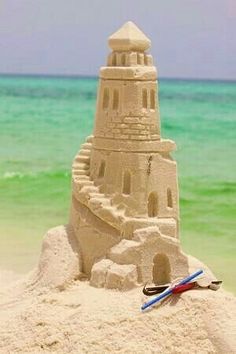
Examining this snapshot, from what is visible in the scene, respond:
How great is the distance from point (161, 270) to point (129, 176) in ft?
5.90

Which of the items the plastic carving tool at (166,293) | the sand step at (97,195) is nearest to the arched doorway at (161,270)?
the plastic carving tool at (166,293)

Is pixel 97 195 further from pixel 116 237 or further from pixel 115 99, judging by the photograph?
pixel 115 99

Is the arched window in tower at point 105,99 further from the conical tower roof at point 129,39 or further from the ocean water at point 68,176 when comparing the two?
the ocean water at point 68,176

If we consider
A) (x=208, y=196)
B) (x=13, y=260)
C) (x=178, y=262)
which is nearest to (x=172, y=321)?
(x=178, y=262)

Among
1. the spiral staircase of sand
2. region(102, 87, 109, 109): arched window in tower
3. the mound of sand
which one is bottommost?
the mound of sand

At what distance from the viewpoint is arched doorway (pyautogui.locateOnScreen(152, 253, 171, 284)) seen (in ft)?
56.7

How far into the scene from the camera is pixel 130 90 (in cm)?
1741

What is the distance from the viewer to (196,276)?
16719 mm

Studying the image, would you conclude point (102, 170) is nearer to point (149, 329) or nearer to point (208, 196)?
point (149, 329)

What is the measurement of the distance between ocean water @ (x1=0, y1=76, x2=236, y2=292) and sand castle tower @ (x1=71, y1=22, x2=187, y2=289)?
8.58m

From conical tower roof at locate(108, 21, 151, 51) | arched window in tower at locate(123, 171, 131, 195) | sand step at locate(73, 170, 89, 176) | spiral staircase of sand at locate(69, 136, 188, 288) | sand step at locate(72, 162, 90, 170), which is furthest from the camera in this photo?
sand step at locate(72, 162, 90, 170)

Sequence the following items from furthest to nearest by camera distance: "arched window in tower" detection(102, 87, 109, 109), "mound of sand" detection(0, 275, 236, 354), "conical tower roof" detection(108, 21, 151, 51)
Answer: "arched window in tower" detection(102, 87, 109, 109)
"conical tower roof" detection(108, 21, 151, 51)
"mound of sand" detection(0, 275, 236, 354)

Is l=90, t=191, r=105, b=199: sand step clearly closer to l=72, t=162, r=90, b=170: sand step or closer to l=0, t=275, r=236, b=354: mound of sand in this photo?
l=72, t=162, r=90, b=170: sand step

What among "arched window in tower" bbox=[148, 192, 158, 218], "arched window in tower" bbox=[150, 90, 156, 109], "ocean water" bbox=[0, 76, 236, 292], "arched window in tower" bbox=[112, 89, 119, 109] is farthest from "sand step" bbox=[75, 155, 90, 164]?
"ocean water" bbox=[0, 76, 236, 292]
